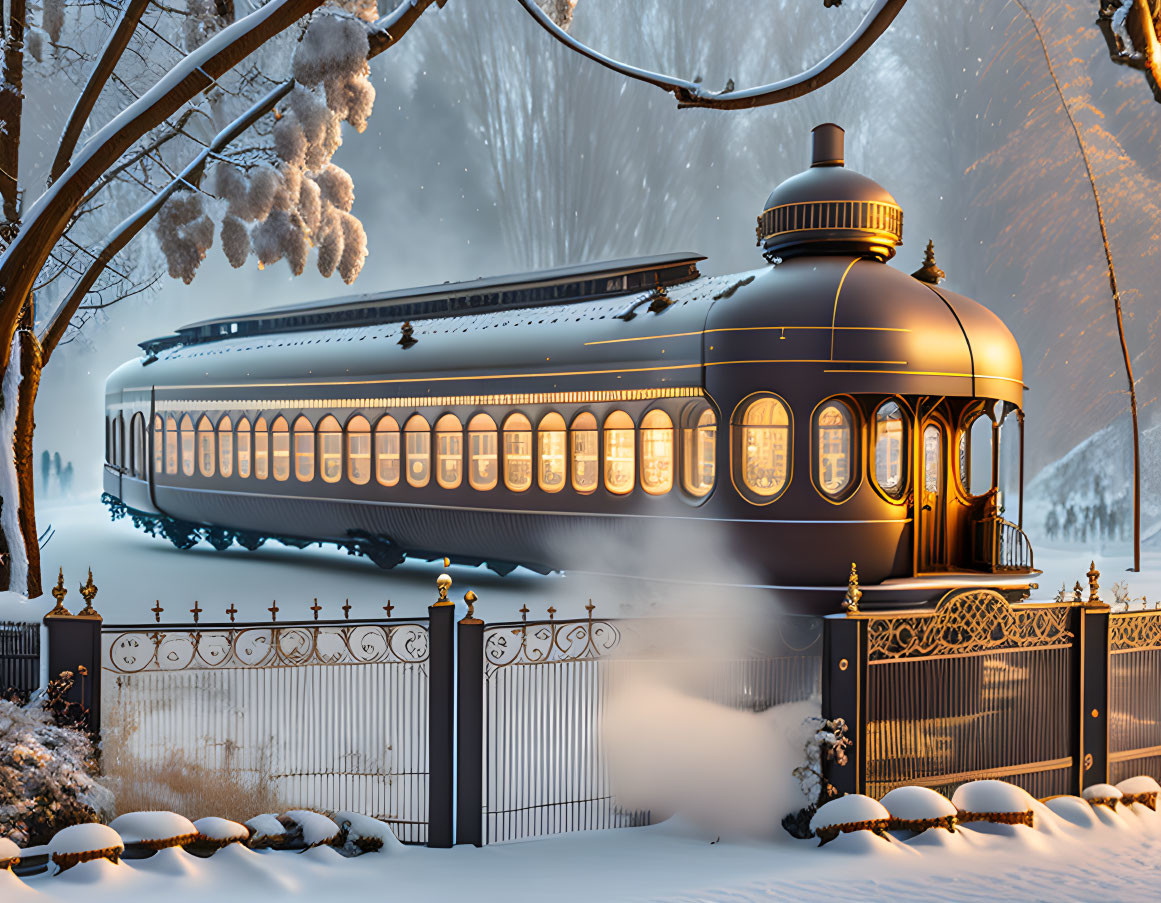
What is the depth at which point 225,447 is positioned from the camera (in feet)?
66.3

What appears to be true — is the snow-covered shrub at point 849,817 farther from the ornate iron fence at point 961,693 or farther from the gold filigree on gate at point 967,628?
the gold filigree on gate at point 967,628

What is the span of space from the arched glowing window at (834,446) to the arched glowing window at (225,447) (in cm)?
1323

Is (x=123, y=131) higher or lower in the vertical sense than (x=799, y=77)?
lower

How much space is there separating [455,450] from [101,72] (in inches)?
282

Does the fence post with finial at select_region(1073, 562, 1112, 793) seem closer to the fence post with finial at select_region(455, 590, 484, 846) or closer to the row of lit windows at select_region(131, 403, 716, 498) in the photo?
the row of lit windows at select_region(131, 403, 716, 498)

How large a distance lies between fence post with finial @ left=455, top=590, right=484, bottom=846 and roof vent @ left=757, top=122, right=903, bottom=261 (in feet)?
22.4

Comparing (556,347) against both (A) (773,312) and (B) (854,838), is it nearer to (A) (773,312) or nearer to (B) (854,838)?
(A) (773,312)

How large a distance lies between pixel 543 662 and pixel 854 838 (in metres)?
2.51

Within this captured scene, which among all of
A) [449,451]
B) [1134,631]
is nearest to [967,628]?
[1134,631]

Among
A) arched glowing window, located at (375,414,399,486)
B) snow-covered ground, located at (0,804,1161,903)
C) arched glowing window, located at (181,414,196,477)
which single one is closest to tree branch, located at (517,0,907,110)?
snow-covered ground, located at (0,804,1161,903)

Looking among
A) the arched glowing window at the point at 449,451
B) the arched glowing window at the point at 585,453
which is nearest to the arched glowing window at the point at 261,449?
the arched glowing window at the point at 449,451

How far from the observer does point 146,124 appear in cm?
912

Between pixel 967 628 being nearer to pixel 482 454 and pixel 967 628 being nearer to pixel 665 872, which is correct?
pixel 665 872

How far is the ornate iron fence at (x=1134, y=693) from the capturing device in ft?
28.3
